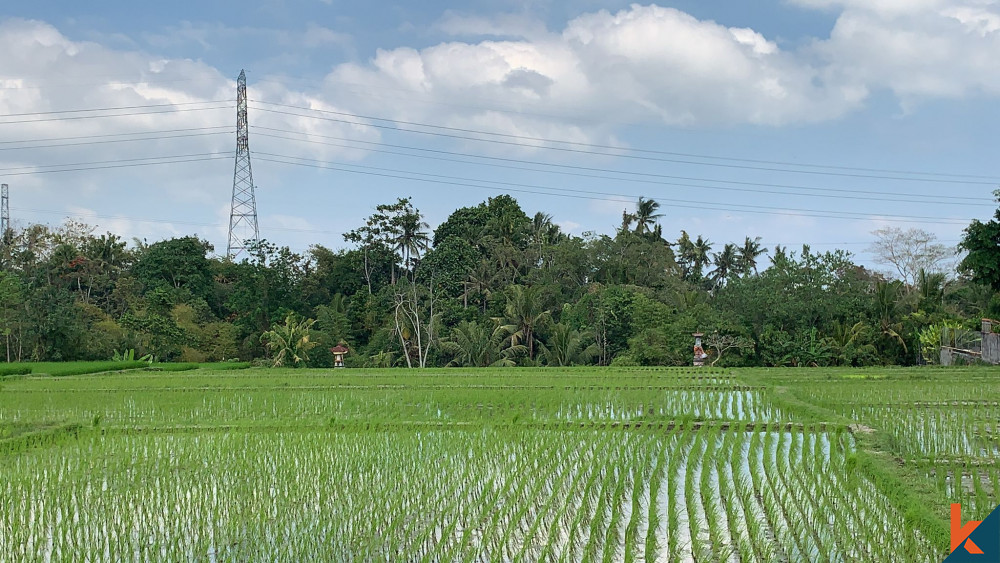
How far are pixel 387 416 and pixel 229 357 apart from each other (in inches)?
751

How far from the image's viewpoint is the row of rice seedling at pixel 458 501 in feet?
15.3

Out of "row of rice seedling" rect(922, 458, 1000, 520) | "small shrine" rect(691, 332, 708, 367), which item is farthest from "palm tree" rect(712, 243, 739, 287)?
"row of rice seedling" rect(922, 458, 1000, 520)

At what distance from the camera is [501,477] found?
6695mm

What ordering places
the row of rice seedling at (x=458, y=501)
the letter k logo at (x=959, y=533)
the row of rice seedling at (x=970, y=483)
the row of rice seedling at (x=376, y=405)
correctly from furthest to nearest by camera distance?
the row of rice seedling at (x=376, y=405) → the row of rice seedling at (x=970, y=483) → the row of rice seedling at (x=458, y=501) → the letter k logo at (x=959, y=533)

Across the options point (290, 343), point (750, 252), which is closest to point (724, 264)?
point (750, 252)

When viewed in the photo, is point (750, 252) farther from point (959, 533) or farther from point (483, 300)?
point (959, 533)

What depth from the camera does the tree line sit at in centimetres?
2192

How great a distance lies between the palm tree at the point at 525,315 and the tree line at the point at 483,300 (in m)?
0.06

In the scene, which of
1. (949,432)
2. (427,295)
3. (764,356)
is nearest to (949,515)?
(949,432)

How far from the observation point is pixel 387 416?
1103cm

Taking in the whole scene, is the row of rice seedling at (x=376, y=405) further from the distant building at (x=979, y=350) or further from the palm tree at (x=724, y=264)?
the palm tree at (x=724, y=264)

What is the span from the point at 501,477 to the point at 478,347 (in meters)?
18.1

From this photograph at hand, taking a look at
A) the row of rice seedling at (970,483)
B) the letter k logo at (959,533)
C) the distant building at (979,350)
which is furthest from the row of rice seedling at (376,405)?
the distant building at (979,350)

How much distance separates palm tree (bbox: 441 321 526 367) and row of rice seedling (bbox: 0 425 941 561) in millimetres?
15993
